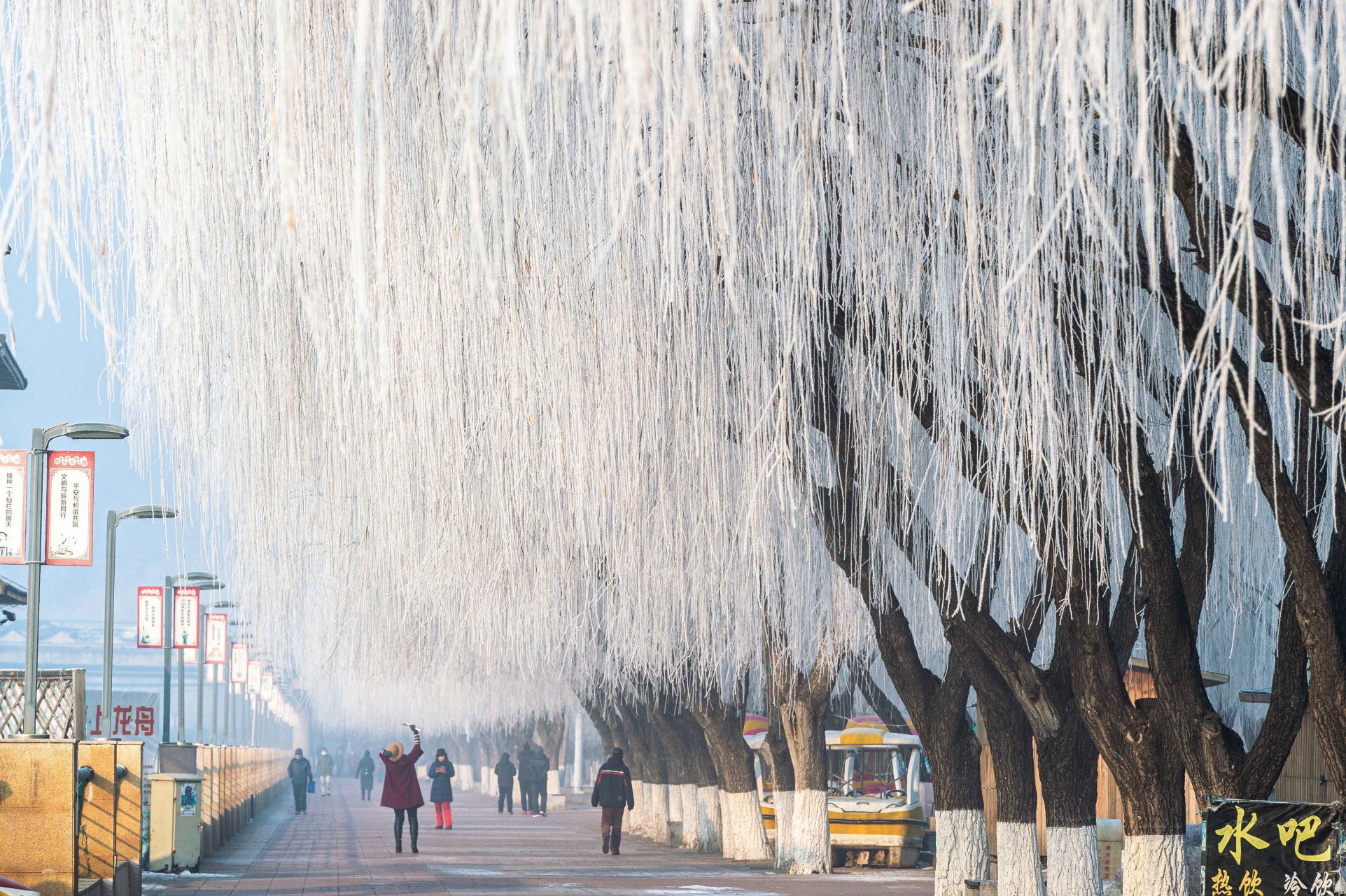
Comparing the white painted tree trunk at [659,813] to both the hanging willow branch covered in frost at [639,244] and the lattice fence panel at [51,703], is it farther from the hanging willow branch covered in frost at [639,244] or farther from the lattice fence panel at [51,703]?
the hanging willow branch covered in frost at [639,244]

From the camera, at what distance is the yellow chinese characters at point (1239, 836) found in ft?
29.3

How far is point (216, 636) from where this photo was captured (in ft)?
150

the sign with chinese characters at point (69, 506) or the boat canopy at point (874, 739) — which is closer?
the sign with chinese characters at point (69, 506)

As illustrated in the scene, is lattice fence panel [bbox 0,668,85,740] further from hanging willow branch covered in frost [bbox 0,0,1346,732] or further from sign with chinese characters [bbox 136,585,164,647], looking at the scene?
sign with chinese characters [bbox 136,585,164,647]

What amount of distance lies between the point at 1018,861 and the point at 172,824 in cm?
1282

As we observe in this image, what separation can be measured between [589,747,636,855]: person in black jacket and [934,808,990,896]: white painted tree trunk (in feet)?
41.0

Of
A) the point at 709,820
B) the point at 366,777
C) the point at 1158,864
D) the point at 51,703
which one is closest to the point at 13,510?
the point at 51,703

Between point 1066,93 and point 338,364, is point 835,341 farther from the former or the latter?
point 1066,93

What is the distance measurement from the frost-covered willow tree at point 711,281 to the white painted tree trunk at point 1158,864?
0.09 ft

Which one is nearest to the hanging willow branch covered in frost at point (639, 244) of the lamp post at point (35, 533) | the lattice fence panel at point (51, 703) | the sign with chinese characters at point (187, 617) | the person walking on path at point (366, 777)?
the lattice fence panel at point (51, 703)

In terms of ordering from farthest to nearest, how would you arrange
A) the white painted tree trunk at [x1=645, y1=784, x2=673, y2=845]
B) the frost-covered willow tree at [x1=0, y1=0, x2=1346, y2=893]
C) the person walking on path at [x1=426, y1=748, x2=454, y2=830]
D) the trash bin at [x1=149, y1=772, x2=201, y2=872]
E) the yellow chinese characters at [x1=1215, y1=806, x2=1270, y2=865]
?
the person walking on path at [x1=426, y1=748, x2=454, y2=830]
the white painted tree trunk at [x1=645, y1=784, x2=673, y2=845]
the trash bin at [x1=149, y1=772, x2=201, y2=872]
the yellow chinese characters at [x1=1215, y1=806, x2=1270, y2=865]
the frost-covered willow tree at [x1=0, y1=0, x2=1346, y2=893]

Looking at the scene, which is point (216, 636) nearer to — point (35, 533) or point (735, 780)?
point (735, 780)

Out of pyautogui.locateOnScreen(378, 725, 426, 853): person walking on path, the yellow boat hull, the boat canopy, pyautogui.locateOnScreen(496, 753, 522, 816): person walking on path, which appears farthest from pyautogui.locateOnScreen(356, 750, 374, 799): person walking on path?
the yellow boat hull

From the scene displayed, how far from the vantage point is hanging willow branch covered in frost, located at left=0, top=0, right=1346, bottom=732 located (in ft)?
12.5
